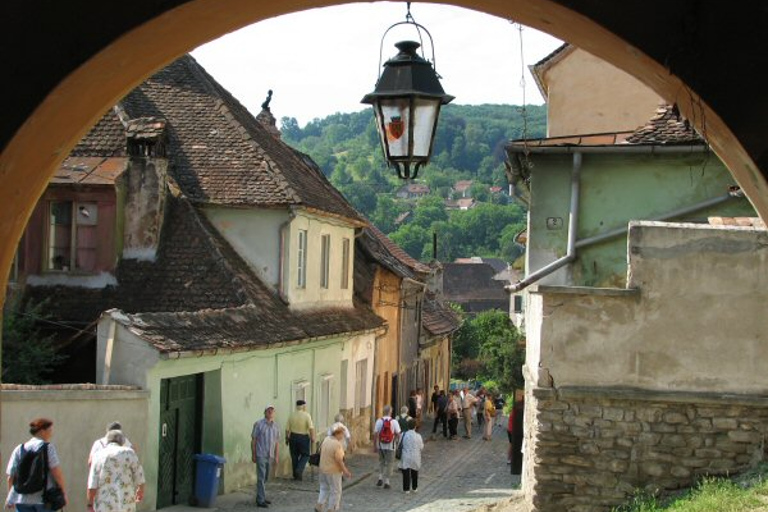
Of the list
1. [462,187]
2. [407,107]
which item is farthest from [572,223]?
Answer: [462,187]

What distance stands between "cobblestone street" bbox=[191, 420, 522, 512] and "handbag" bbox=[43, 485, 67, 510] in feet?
25.2

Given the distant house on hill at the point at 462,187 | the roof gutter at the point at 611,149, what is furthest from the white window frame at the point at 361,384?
the distant house on hill at the point at 462,187

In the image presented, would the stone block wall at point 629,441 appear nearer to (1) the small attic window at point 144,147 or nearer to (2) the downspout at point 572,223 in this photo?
(2) the downspout at point 572,223

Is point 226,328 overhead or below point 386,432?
overhead

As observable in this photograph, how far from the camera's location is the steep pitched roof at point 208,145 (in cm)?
2480

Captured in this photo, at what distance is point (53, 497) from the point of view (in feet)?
37.4

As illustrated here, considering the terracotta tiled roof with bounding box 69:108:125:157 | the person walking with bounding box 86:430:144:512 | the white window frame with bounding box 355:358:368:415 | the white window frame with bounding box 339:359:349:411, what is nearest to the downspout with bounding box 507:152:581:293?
the person walking with bounding box 86:430:144:512

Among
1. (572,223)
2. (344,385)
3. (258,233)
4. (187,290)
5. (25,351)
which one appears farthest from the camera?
(344,385)

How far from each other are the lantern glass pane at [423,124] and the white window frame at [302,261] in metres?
19.1

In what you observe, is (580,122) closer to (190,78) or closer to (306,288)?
(306,288)

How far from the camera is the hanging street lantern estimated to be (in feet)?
25.2

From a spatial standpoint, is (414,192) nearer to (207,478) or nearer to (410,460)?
(410,460)

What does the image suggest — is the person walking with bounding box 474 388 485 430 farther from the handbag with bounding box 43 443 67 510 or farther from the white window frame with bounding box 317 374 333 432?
the handbag with bounding box 43 443 67 510

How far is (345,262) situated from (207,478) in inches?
538
